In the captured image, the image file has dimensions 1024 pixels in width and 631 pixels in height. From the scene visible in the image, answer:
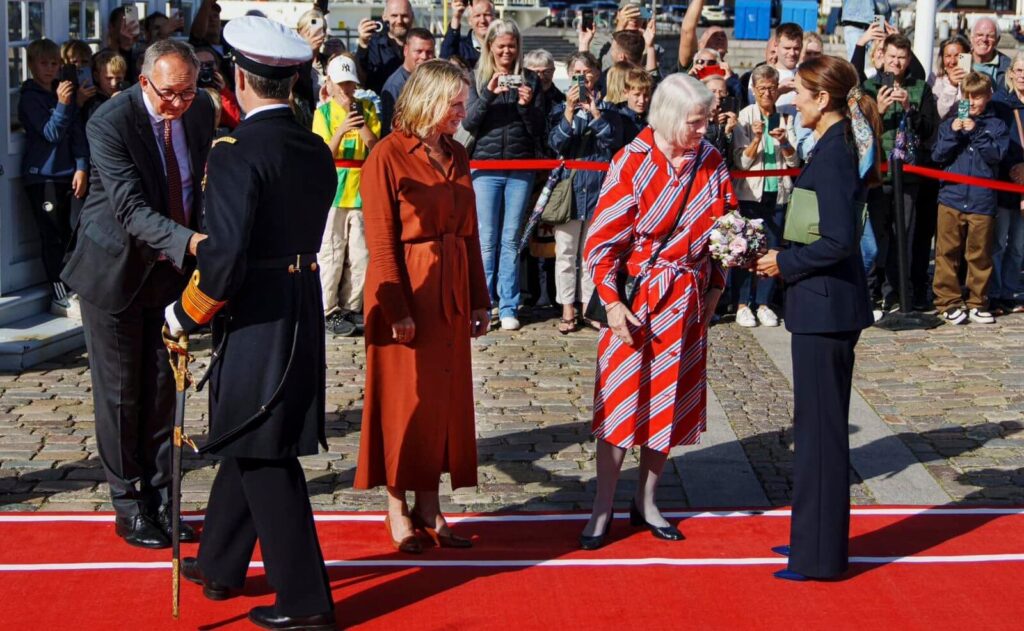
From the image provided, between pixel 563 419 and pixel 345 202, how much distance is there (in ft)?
9.42

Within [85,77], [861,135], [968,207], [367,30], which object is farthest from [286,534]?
[968,207]

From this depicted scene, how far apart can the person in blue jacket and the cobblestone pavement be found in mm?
2729

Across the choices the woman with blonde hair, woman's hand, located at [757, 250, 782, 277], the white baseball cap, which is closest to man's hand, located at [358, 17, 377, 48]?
the woman with blonde hair

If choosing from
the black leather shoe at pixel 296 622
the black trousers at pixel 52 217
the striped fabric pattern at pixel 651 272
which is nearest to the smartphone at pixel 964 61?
the striped fabric pattern at pixel 651 272

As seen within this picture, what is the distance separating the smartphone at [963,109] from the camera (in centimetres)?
1114

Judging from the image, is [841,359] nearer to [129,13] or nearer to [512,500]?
[512,500]

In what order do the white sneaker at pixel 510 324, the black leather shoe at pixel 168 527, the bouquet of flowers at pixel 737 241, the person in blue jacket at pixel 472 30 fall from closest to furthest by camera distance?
the bouquet of flowers at pixel 737 241, the black leather shoe at pixel 168 527, the white sneaker at pixel 510 324, the person in blue jacket at pixel 472 30

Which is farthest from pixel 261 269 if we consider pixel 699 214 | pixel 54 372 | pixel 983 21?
pixel 983 21

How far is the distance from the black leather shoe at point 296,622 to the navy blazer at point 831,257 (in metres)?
2.21

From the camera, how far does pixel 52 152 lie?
1014 cm

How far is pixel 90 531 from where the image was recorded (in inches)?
258

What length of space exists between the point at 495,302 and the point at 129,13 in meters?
3.64

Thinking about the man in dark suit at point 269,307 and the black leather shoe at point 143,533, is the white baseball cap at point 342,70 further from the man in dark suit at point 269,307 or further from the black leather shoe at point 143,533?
the man in dark suit at point 269,307

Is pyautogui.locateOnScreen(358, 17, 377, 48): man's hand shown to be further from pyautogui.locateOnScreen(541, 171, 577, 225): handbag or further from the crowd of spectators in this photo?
pyautogui.locateOnScreen(541, 171, 577, 225): handbag
